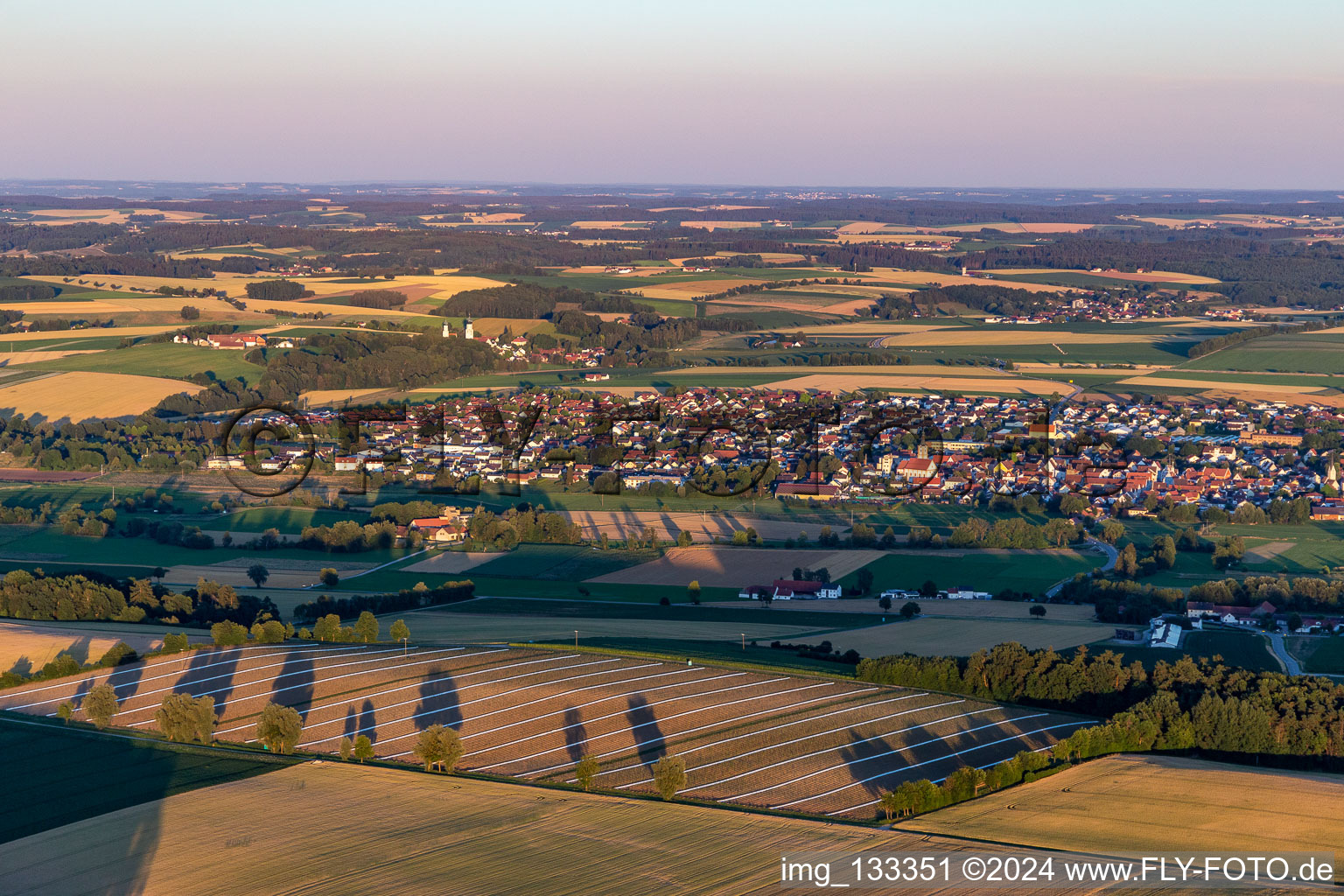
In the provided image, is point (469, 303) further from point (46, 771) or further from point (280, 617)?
point (46, 771)

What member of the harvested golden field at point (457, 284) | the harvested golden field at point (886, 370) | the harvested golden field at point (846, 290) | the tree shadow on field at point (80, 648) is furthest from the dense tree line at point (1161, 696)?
the harvested golden field at point (846, 290)

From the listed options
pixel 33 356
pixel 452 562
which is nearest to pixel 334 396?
pixel 33 356

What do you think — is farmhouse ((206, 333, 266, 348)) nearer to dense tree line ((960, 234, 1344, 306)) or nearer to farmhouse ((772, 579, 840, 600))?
farmhouse ((772, 579, 840, 600))

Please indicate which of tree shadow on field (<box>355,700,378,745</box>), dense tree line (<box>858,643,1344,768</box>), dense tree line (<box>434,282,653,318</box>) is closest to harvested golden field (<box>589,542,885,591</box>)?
dense tree line (<box>858,643,1344,768</box>)

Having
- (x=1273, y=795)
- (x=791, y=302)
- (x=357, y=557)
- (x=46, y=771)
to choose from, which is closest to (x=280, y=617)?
(x=357, y=557)

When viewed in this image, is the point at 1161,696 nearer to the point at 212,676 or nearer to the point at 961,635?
the point at 961,635

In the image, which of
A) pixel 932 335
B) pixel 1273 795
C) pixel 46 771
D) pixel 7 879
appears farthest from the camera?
pixel 932 335
